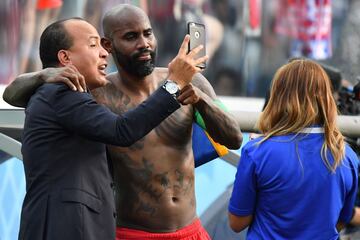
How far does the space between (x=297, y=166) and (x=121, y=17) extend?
0.86 m

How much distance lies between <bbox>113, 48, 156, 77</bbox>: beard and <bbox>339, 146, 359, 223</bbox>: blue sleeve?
764 millimetres

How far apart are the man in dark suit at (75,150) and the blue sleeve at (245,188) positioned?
1.17 feet

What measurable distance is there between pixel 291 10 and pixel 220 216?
510 cm

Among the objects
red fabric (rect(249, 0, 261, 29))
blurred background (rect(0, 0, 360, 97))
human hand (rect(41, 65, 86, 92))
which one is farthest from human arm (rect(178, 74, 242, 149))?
red fabric (rect(249, 0, 261, 29))

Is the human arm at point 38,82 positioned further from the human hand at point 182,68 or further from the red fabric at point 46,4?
the red fabric at point 46,4

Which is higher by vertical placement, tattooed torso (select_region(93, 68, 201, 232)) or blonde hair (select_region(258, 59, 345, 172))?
blonde hair (select_region(258, 59, 345, 172))

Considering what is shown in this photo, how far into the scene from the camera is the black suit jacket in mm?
2611

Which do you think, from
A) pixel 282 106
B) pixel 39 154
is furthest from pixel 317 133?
pixel 39 154

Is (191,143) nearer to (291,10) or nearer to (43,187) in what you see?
(43,187)

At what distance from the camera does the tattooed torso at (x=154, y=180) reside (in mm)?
3045

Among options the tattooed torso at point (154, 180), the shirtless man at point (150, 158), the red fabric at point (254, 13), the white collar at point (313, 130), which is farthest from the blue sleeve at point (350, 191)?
the red fabric at point (254, 13)

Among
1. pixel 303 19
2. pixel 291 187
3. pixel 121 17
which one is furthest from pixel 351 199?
pixel 303 19

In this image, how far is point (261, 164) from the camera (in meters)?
2.80

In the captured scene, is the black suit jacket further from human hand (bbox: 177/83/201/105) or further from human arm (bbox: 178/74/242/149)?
human arm (bbox: 178/74/242/149)
